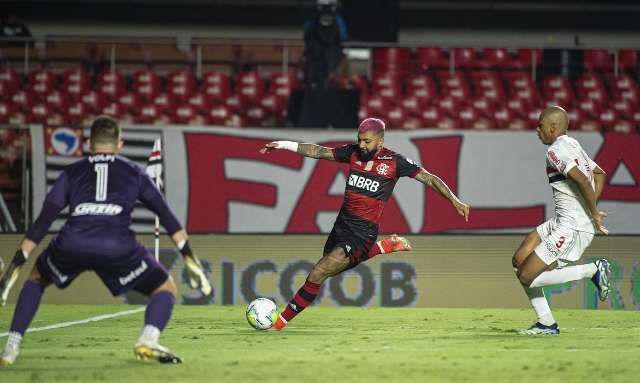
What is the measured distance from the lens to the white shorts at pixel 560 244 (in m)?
11.1

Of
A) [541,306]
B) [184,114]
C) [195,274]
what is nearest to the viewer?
[195,274]

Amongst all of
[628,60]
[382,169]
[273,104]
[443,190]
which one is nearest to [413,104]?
[273,104]

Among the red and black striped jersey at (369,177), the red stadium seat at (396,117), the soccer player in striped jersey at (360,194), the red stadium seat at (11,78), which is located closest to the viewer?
the soccer player in striped jersey at (360,194)

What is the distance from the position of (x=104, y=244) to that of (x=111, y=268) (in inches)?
7.8

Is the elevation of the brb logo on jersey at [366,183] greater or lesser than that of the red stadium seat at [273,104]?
lesser

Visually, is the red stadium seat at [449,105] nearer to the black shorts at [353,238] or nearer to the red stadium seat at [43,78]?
the red stadium seat at [43,78]

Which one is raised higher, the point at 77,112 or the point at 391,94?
the point at 391,94

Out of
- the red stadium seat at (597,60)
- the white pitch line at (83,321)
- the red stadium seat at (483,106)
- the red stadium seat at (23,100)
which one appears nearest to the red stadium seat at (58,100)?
the red stadium seat at (23,100)

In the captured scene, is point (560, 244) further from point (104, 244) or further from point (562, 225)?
point (104, 244)

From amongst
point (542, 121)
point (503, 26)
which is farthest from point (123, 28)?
point (542, 121)

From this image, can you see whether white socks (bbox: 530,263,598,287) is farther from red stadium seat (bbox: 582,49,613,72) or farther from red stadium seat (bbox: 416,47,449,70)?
red stadium seat (bbox: 582,49,613,72)

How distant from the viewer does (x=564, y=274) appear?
11375 millimetres

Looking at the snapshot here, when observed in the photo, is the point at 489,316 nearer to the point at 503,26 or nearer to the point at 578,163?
the point at 578,163

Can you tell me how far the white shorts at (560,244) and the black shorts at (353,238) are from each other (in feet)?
5.94
